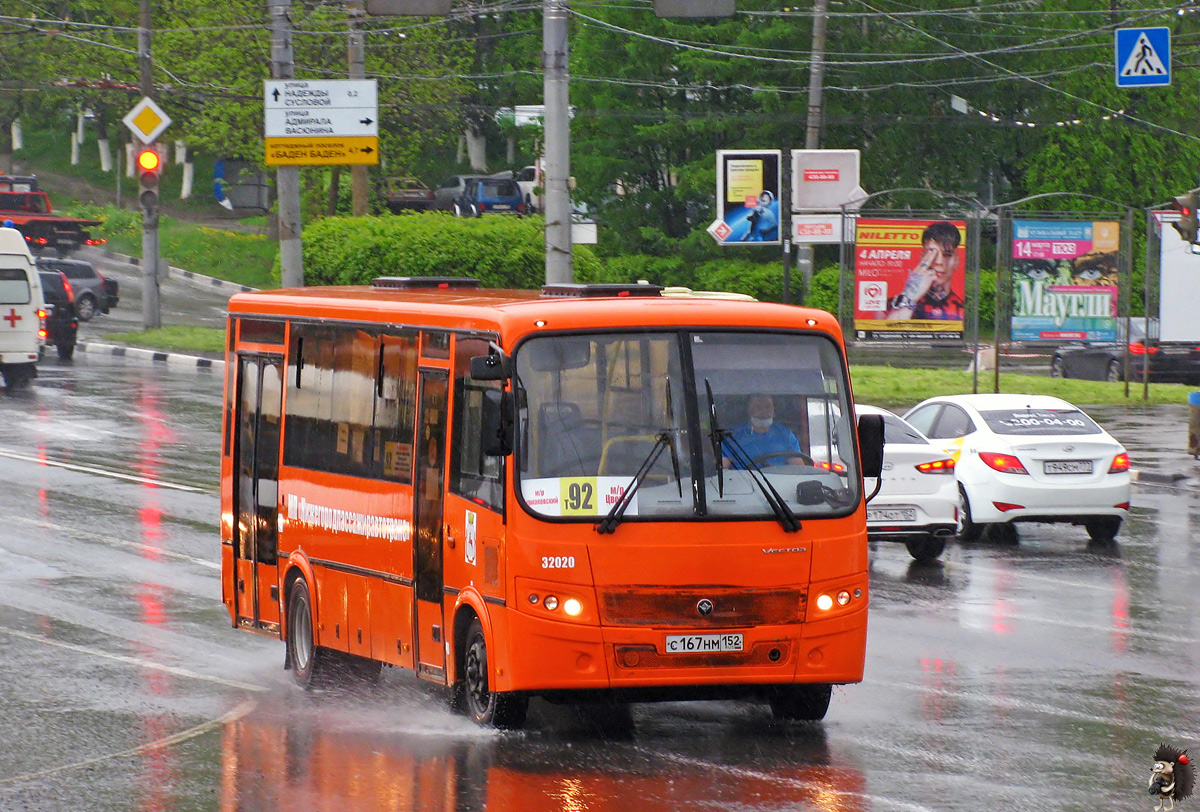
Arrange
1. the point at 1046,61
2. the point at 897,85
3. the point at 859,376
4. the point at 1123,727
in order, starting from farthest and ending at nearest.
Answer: the point at 1046,61
the point at 897,85
the point at 859,376
the point at 1123,727

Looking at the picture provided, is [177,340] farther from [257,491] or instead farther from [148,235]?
[257,491]

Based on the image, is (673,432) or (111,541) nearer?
(673,432)

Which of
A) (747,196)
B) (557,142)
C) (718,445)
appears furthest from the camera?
(747,196)

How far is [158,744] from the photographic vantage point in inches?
379

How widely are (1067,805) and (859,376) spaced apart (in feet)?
88.6

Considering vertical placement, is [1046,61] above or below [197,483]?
above

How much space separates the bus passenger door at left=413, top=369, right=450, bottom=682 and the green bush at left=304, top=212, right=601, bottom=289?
24754mm

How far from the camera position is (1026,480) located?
18109 mm

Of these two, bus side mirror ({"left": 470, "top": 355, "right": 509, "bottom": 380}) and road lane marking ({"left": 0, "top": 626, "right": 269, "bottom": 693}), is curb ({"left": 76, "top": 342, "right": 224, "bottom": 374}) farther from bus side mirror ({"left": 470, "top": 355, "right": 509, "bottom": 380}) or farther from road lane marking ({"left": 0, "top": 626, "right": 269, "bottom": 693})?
bus side mirror ({"left": 470, "top": 355, "right": 509, "bottom": 380})

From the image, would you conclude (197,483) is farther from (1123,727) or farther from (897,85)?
(897,85)

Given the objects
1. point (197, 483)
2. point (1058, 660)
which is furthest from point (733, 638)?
point (197, 483)

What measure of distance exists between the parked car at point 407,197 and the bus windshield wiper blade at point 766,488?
173ft

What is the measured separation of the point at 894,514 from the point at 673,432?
7.95 m

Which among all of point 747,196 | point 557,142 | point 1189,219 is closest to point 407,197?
point 747,196
